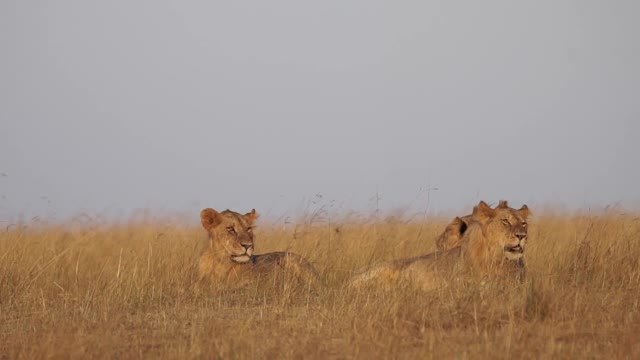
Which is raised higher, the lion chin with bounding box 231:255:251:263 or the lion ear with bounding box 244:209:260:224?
the lion ear with bounding box 244:209:260:224

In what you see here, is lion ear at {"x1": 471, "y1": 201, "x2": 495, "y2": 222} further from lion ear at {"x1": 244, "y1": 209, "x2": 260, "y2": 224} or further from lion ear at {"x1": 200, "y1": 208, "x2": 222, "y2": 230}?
lion ear at {"x1": 200, "y1": 208, "x2": 222, "y2": 230}

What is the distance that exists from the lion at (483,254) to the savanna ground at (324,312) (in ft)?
1.61

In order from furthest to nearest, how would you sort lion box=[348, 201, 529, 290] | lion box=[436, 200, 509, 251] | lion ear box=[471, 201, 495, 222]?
1. lion box=[436, 200, 509, 251]
2. lion ear box=[471, 201, 495, 222]
3. lion box=[348, 201, 529, 290]

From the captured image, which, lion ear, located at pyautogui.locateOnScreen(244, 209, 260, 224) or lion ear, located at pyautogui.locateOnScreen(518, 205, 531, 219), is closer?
lion ear, located at pyautogui.locateOnScreen(518, 205, 531, 219)

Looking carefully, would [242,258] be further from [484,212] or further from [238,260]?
[484,212]

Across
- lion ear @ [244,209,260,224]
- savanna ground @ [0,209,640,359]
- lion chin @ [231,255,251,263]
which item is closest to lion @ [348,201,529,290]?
savanna ground @ [0,209,640,359]

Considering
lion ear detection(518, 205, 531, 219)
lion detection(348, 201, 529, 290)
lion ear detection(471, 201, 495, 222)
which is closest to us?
lion detection(348, 201, 529, 290)

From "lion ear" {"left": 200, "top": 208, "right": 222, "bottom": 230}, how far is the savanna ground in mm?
680

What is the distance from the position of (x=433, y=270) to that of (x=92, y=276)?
466cm

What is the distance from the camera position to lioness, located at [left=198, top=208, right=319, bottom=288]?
1067cm

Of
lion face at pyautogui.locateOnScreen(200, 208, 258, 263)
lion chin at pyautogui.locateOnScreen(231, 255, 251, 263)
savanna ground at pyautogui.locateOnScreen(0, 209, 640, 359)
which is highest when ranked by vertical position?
lion face at pyautogui.locateOnScreen(200, 208, 258, 263)

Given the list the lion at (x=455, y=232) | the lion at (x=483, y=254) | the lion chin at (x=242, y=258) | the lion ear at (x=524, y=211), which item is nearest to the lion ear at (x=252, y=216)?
the lion chin at (x=242, y=258)

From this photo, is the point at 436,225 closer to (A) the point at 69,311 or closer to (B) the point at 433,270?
(B) the point at 433,270

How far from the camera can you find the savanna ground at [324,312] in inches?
268
